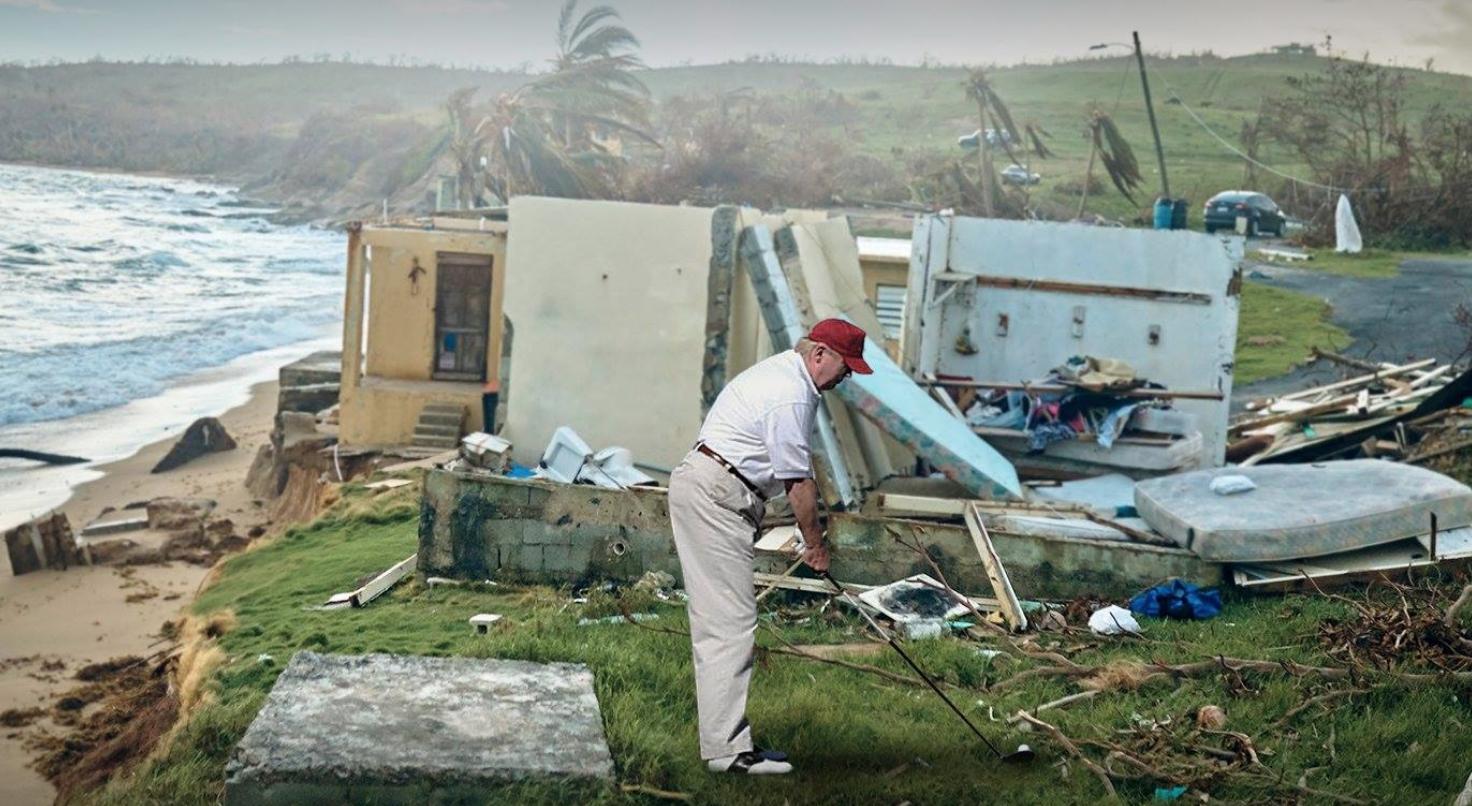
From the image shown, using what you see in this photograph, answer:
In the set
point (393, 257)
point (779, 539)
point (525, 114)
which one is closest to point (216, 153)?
point (525, 114)

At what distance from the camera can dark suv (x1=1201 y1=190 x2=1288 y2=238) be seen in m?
38.3

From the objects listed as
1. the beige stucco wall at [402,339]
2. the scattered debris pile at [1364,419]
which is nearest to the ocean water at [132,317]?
the beige stucco wall at [402,339]

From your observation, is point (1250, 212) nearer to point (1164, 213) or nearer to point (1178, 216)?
point (1178, 216)

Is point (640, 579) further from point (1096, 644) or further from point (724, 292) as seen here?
point (724, 292)

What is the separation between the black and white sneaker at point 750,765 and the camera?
6301mm

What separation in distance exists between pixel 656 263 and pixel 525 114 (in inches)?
1119

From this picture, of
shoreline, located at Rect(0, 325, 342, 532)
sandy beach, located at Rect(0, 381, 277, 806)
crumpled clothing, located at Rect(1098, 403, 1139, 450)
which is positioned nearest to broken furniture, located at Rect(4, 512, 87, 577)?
sandy beach, located at Rect(0, 381, 277, 806)

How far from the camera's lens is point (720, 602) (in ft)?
20.7

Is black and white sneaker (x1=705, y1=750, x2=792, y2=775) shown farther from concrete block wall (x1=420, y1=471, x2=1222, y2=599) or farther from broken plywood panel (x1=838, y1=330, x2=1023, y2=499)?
broken plywood panel (x1=838, y1=330, x2=1023, y2=499)

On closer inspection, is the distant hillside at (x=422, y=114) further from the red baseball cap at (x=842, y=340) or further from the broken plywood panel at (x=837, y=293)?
the red baseball cap at (x=842, y=340)

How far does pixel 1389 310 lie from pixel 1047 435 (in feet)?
52.2

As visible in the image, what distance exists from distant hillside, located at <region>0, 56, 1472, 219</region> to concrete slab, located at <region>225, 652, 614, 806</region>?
3811cm

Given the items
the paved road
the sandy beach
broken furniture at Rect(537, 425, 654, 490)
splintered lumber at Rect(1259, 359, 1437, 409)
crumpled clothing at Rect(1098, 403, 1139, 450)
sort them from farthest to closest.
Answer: the paved road
splintered lumber at Rect(1259, 359, 1437, 409)
crumpled clothing at Rect(1098, 403, 1139, 450)
broken furniture at Rect(537, 425, 654, 490)
the sandy beach

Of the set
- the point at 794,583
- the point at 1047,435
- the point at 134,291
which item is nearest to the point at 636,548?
the point at 794,583
